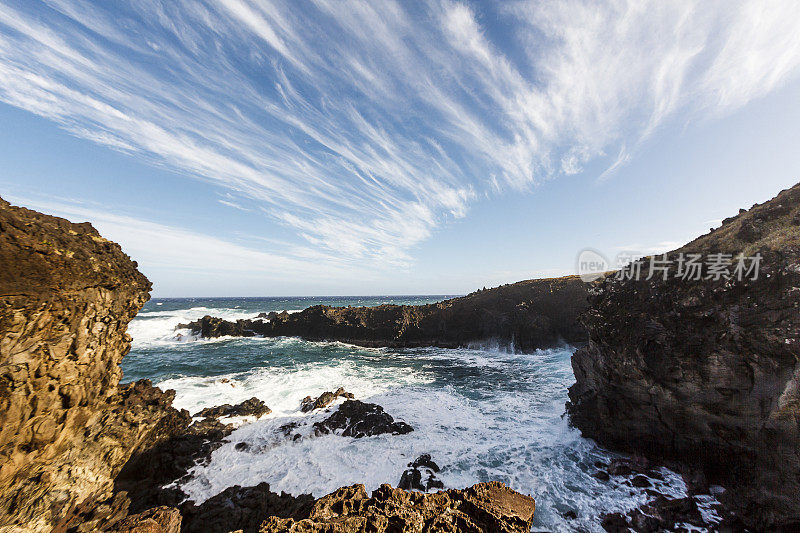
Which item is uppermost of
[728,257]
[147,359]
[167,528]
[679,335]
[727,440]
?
[728,257]

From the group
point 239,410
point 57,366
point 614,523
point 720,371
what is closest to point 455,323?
point 239,410

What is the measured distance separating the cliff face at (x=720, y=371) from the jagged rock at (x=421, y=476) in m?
8.02

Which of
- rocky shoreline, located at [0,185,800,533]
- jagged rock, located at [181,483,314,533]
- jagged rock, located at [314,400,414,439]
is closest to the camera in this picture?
rocky shoreline, located at [0,185,800,533]

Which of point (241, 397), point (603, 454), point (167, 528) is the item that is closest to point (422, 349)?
point (241, 397)

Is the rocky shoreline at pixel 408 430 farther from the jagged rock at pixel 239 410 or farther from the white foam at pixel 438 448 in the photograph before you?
the jagged rock at pixel 239 410

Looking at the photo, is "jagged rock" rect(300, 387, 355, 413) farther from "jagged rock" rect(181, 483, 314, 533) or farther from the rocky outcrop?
the rocky outcrop

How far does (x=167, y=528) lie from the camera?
623 centimetres

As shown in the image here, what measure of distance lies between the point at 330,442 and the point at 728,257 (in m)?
18.3

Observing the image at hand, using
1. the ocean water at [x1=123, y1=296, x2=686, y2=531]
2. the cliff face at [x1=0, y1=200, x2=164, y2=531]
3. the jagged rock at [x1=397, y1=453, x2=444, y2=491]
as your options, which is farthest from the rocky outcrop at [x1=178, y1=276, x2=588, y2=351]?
the cliff face at [x1=0, y1=200, x2=164, y2=531]

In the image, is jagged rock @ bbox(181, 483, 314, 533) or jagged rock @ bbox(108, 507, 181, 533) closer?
jagged rock @ bbox(108, 507, 181, 533)

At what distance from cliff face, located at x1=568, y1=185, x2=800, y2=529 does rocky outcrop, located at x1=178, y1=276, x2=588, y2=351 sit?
915 inches

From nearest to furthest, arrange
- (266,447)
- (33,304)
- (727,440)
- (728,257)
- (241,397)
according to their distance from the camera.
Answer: (33,304)
(727,440)
(728,257)
(266,447)
(241,397)

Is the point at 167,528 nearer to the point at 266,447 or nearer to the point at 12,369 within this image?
the point at 12,369

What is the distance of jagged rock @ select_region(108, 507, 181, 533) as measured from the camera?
5.90m
